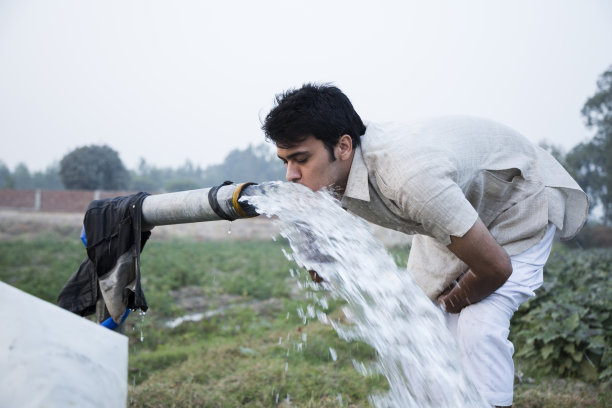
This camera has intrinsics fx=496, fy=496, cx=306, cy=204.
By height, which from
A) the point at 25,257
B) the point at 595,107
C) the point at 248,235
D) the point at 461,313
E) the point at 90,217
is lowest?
the point at 248,235

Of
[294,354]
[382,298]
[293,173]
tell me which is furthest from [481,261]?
[294,354]

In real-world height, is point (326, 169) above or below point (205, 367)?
above

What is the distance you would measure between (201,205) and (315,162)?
0.47m

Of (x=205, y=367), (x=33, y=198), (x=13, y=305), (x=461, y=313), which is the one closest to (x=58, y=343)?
(x=13, y=305)

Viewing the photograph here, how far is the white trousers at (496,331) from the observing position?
1.75 m

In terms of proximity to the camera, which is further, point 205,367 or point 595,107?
point 595,107

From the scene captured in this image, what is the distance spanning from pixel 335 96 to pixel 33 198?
24.1 meters

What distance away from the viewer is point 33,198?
22.6 metres

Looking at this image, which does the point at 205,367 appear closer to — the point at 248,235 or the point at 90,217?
the point at 90,217

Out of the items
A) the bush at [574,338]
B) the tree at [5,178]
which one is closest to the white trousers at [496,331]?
the bush at [574,338]

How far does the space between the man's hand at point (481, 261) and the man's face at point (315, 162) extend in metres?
0.52

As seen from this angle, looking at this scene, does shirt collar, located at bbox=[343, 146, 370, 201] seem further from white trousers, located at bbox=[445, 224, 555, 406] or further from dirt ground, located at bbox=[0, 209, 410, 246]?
dirt ground, located at bbox=[0, 209, 410, 246]

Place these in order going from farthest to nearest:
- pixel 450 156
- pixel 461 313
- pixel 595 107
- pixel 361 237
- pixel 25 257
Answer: pixel 595 107 < pixel 25 257 < pixel 361 237 < pixel 461 313 < pixel 450 156

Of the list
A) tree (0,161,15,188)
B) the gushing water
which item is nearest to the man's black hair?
the gushing water
